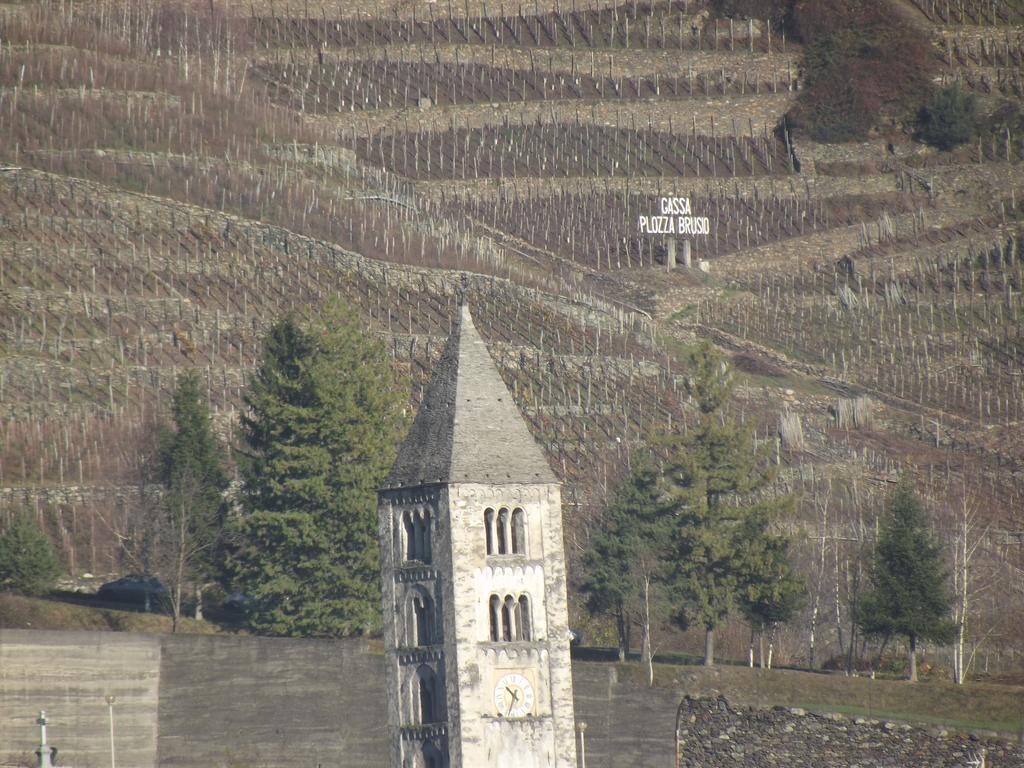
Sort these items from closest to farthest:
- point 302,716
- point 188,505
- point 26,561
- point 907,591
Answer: point 302,716 → point 907,591 → point 26,561 → point 188,505

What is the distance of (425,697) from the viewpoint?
59.6 m

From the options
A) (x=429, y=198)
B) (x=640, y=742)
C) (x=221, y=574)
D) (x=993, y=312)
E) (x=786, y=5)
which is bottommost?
(x=640, y=742)

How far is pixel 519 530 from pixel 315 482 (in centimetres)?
1361

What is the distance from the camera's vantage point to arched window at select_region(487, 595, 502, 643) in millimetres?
59219

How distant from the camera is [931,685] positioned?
219 feet

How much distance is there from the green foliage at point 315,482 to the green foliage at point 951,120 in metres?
80.7

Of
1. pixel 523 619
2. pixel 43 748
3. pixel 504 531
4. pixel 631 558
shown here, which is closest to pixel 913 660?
pixel 631 558

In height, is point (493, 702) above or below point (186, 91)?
below

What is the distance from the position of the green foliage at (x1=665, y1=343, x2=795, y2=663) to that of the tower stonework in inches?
501

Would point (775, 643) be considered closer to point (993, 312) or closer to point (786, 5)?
point (993, 312)

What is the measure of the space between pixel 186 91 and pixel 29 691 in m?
73.5

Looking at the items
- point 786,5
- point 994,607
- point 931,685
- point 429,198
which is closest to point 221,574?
point 931,685

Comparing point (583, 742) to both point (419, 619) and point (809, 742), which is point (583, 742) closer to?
point (419, 619)

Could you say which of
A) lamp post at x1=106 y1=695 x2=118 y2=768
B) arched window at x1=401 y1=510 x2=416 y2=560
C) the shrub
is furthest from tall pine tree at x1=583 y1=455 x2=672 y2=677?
the shrub
